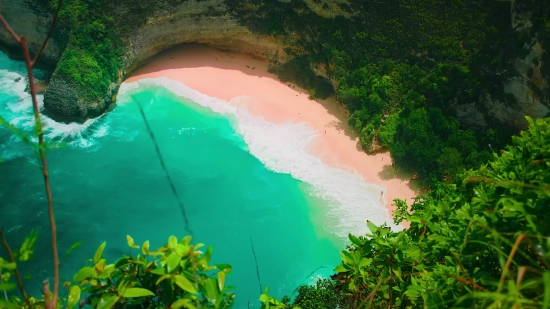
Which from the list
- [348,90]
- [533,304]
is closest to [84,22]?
[348,90]

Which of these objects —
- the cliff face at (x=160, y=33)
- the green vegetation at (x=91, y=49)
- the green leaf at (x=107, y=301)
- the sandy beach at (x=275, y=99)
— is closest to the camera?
the green leaf at (x=107, y=301)

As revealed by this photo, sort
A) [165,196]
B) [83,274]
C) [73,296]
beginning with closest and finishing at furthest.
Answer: [73,296]
[83,274]
[165,196]

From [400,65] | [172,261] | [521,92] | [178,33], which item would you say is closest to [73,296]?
[172,261]

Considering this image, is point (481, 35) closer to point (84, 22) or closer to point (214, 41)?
point (214, 41)

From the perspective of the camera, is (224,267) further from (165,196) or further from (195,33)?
(195,33)

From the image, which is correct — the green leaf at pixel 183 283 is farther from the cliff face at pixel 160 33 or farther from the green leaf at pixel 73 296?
the cliff face at pixel 160 33

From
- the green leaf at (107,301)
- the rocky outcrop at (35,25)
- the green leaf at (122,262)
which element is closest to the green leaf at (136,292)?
the green leaf at (107,301)

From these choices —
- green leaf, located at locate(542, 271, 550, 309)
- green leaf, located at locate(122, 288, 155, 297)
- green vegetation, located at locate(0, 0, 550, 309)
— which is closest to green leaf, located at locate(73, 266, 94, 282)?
green leaf, located at locate(122, 288, 155, 297)
